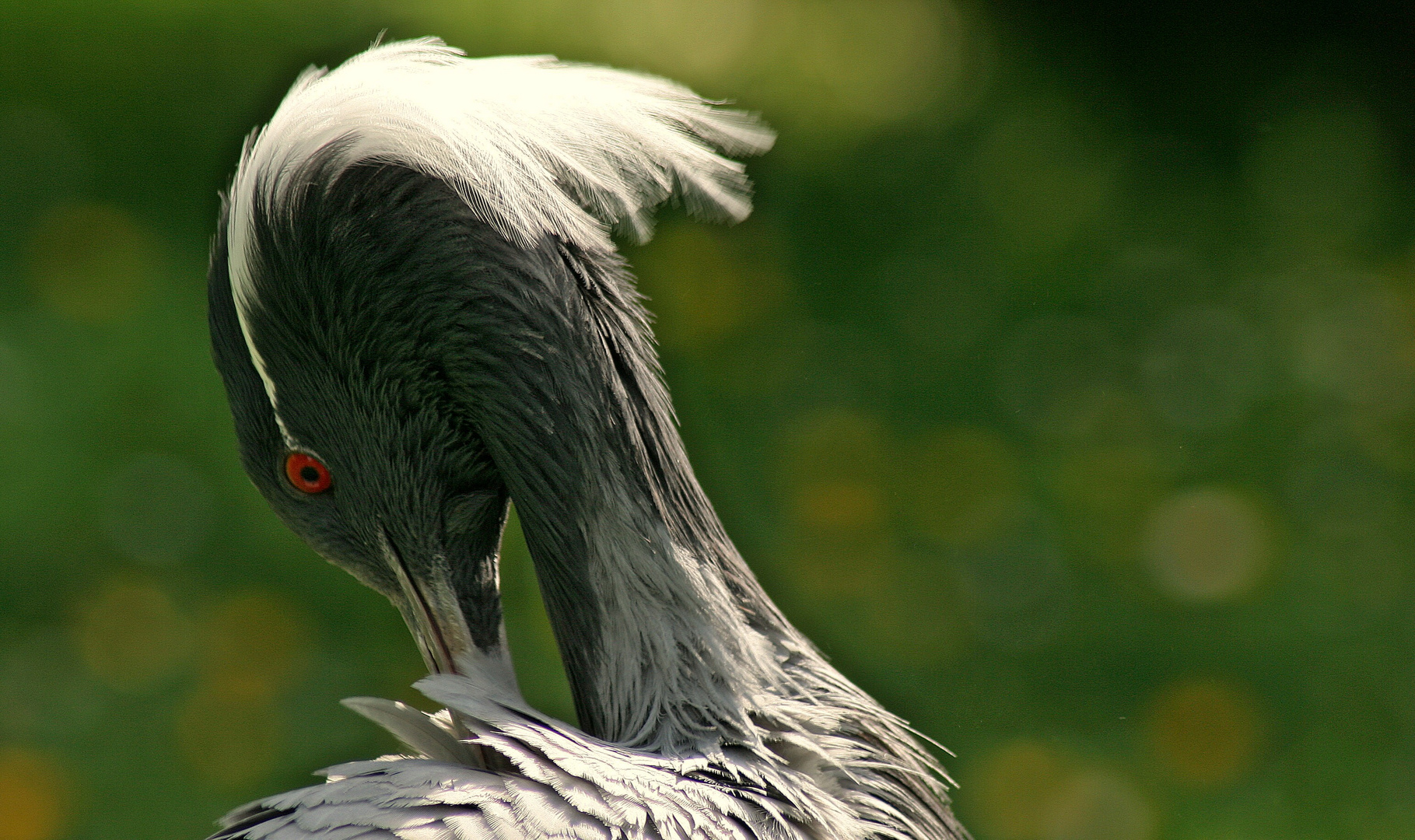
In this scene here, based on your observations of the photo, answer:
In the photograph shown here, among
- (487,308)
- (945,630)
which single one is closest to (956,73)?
(945,630)

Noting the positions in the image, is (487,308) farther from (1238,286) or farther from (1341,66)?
(1341,66)

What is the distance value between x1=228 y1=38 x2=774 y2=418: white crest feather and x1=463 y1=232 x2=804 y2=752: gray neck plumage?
0.24 ft

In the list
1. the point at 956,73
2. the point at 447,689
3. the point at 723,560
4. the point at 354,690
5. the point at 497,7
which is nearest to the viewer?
the point at 447,689

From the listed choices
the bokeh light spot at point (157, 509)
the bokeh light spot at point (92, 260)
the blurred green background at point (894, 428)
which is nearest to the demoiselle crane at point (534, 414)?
the blurred green background at point (894, 428)

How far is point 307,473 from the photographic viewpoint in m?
1.61

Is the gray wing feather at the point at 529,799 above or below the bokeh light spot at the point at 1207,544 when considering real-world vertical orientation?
above

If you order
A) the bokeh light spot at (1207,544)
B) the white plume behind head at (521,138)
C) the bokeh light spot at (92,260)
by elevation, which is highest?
the bokeh light spot at (92,260)

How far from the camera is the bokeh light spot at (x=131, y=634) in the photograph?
351 centimetres

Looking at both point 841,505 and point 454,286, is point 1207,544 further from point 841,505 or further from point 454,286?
point 454,286

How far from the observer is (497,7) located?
3.79m

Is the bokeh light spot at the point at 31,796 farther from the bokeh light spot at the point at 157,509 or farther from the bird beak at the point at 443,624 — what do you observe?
the bird beak at the point at 443,624

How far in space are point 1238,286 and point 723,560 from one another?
11.2 ft

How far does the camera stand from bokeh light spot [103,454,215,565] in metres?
3.52

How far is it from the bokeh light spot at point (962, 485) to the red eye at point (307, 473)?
2.54 meters
